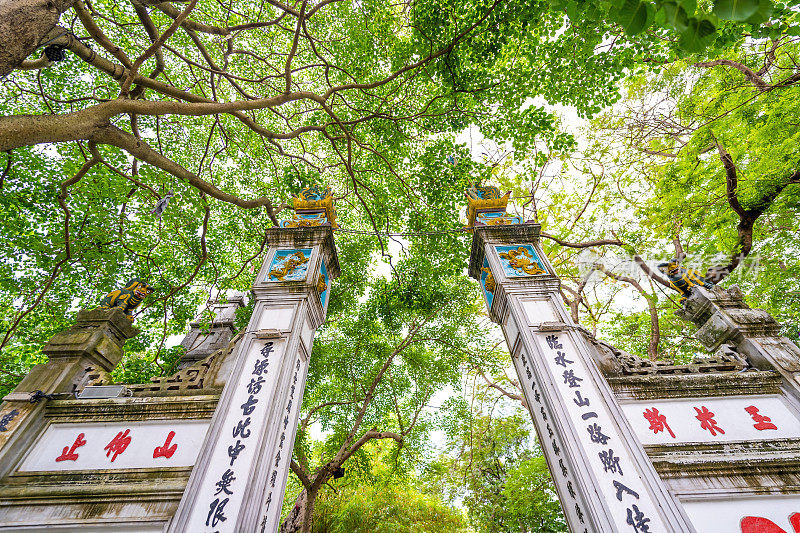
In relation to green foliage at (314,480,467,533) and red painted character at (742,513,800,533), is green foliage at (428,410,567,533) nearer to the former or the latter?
green foliage at (314,480,467,533)

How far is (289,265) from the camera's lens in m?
4.64

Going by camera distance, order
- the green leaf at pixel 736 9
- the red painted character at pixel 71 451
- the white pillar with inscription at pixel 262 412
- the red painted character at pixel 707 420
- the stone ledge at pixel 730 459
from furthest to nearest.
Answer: the red painted character at pixel 707 420
the red painted character at pixel 71 451
the stone ledge at pixel 730 459
the white pillar with inscription at pixel 262 412
the green leaf at pixel 736 9

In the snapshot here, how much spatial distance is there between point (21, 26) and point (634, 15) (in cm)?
407

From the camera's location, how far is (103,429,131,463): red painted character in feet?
10.8

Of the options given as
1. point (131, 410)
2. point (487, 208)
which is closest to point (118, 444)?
point (131, 410)

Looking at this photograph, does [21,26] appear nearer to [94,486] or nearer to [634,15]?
[94,486]

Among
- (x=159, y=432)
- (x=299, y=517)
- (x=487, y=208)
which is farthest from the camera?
(x=299, y=517)

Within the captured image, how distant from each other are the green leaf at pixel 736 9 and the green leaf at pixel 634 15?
323 mm

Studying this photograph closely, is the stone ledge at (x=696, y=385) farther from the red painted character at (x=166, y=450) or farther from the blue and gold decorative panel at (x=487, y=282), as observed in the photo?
the red painted character at (x=166, y=450)

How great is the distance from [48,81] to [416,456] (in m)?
12.0

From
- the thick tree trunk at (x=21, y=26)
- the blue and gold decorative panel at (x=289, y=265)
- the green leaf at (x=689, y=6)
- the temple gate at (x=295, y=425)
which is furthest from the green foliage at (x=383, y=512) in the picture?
the green leaf at (x=689, y=6)

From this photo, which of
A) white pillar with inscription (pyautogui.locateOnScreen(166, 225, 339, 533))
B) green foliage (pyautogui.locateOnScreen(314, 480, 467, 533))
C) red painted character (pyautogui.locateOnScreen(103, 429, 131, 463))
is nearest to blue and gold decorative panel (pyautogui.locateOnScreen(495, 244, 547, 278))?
white pillar with inscription (pyautogui.locateOnScreen(166, 225, 339, 533))

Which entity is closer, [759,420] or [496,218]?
[759,420]

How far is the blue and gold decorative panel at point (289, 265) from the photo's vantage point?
449 cm
